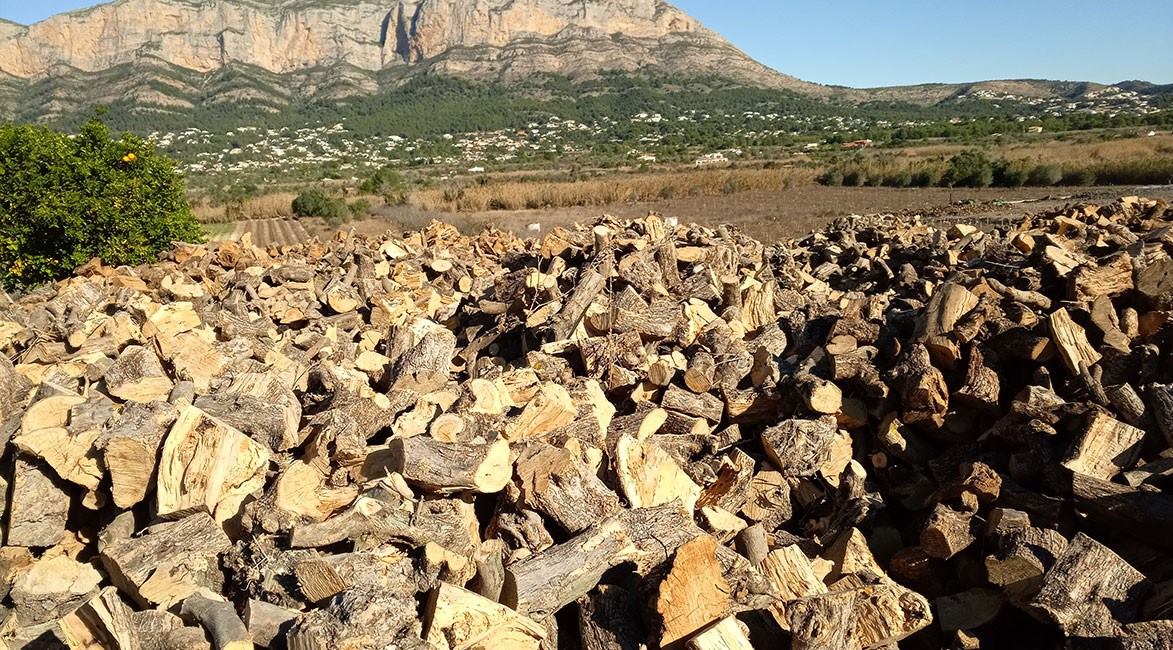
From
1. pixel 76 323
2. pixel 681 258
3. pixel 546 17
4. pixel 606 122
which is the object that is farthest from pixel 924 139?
pixel 546 17

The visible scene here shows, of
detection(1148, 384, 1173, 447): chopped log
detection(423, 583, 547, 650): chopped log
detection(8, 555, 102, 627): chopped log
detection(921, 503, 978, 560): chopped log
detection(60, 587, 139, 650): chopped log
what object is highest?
detection(1148, 384, 1173, 447): chopped log

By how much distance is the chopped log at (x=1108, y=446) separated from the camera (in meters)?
3.08

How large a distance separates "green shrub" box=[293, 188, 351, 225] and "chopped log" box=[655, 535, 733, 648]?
85.1ft

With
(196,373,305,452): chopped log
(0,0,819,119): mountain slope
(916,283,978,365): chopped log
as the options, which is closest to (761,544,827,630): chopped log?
(916,283,978,365): chopped log

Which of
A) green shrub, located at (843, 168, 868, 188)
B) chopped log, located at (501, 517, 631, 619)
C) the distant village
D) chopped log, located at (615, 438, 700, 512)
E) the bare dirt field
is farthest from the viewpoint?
the distant village

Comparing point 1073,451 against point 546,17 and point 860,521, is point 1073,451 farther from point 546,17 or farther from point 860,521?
point 546,17

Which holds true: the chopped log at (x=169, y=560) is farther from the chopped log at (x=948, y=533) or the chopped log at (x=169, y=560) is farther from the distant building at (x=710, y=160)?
the distant building at (x=710, y=160)

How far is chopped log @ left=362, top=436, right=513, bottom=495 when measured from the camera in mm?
3201

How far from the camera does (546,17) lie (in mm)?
163875

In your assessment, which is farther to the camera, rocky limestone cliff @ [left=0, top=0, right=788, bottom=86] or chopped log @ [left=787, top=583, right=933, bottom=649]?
rocky limestone cliff @ [left=0, top=0, right=788, bottom=86]

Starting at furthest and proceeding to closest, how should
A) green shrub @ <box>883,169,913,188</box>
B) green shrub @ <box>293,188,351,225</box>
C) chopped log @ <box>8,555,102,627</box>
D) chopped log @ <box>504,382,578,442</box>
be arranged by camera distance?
1. green shrub @ <box>883,169,913,188</box>
2. green shrub @ <box>293,188,351,225</box>
3. chopped log @ <box>504,382,578,442</box>
4. chopped log @ <box>8,555,102,627</box>

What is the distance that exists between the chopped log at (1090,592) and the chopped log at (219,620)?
3.25 m

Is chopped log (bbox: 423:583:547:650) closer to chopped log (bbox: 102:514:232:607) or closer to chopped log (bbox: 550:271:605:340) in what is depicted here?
chopped log (bbox: 102:514:232:607)

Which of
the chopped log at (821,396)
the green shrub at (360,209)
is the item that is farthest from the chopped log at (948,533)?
the green shrub at (360,209)
